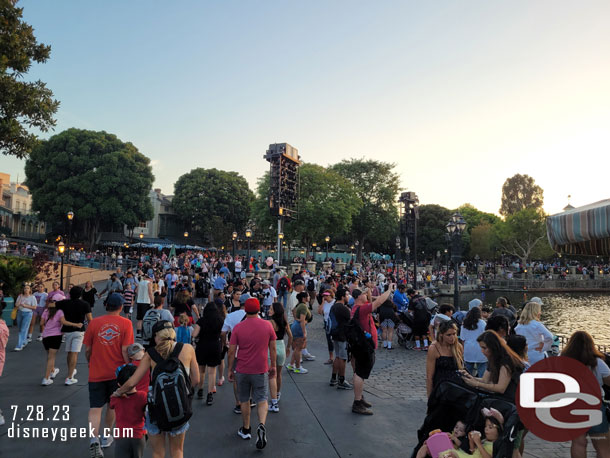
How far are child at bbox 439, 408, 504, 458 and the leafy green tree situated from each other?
2408 inches

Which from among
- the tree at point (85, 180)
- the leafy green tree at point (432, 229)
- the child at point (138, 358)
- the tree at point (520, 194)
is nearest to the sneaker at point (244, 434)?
the child at point (138, 358)

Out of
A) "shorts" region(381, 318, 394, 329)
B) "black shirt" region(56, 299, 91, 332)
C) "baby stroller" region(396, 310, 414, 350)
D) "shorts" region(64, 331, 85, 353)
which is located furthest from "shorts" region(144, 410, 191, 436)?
"baby stroller" region(396, 310, 414, 350)

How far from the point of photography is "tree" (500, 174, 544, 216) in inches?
2918

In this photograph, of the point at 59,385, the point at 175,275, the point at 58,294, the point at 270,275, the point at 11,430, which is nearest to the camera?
the point at 11,430

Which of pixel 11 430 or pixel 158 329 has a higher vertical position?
pixel 158 329

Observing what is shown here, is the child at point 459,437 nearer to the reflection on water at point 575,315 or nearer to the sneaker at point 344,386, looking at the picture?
the sneaker at point 344,386

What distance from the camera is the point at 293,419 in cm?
556

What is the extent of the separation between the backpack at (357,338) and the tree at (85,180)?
4312 centimetres

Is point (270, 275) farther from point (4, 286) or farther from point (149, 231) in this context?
point (149, 231)

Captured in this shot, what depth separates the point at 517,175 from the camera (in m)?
75.2

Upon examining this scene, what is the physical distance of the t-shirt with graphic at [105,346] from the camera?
444 centimetres

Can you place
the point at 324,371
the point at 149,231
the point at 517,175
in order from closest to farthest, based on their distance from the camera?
1. the point at 324,371
2. the point at 149,231
3. the point at 517,175

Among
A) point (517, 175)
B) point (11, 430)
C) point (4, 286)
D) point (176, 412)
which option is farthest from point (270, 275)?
point (517, 175)

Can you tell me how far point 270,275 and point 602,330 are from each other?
1986cm
